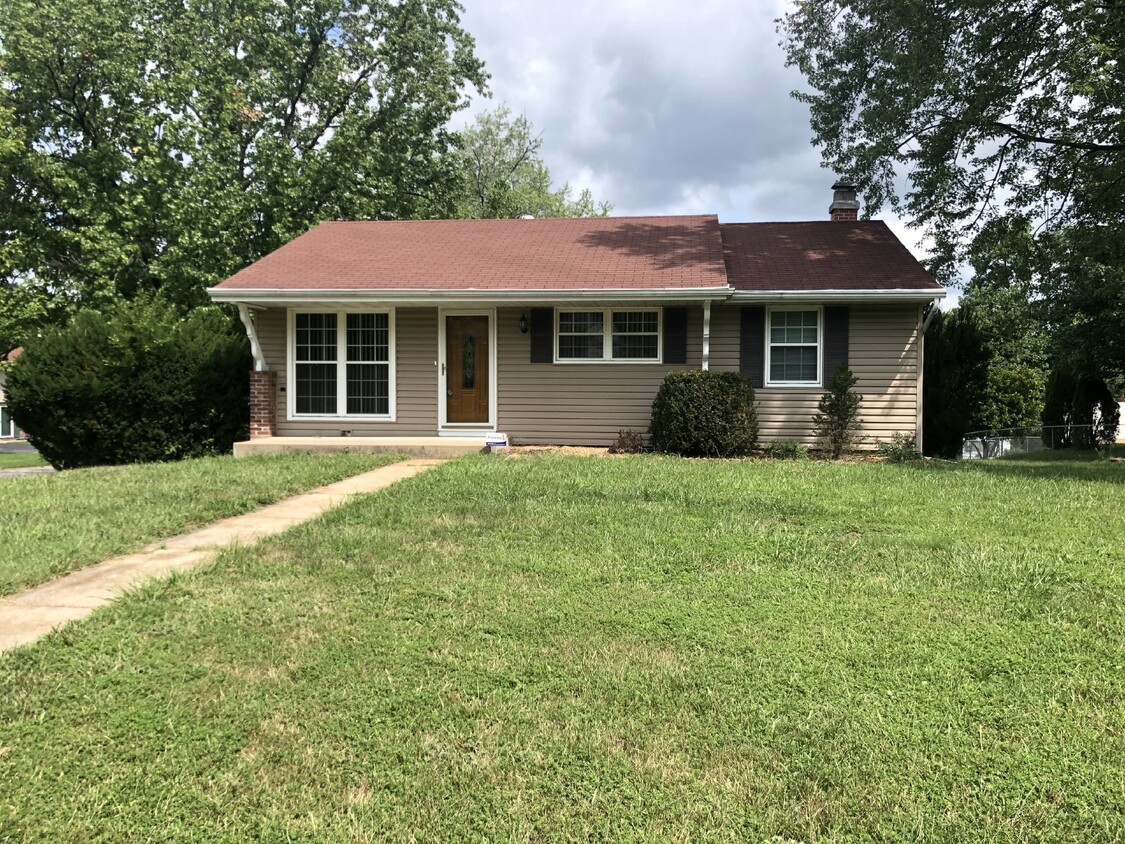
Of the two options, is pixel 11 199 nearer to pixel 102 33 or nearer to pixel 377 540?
pixel 102 33

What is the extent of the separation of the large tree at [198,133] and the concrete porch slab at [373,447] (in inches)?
332

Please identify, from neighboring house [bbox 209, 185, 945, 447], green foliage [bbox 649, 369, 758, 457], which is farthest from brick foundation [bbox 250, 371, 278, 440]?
green foliage [bbox 649, 369, 758, 457]

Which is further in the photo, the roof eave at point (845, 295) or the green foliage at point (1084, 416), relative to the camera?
the green foliage at point (1084, 416)

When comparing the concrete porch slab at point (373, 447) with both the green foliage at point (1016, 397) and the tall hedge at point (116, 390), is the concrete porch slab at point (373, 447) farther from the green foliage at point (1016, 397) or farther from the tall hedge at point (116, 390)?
the green foliage at point (1016, 397)

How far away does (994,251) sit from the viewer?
1462 cm

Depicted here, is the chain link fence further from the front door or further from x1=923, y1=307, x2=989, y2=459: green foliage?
the front door

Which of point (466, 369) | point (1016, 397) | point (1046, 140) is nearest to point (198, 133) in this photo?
point (466, 369)

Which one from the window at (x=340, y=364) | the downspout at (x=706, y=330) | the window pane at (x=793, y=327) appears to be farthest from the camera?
the window at (x=340, y=364)

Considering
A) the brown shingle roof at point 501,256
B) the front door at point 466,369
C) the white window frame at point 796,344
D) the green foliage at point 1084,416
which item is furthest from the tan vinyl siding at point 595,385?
the green foliage at point 1084,416

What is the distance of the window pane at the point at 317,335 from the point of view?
11984mm

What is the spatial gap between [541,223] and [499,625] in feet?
41.1

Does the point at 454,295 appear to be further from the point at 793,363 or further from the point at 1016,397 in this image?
the point at 1016,397

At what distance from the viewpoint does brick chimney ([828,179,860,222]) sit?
569 inches

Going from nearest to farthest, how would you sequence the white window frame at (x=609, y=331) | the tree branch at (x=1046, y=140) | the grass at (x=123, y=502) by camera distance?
the grass at (x=123, y=502) < the white window frame at (x=609, y=331) < the tree branch at (x=1046, y=140)
